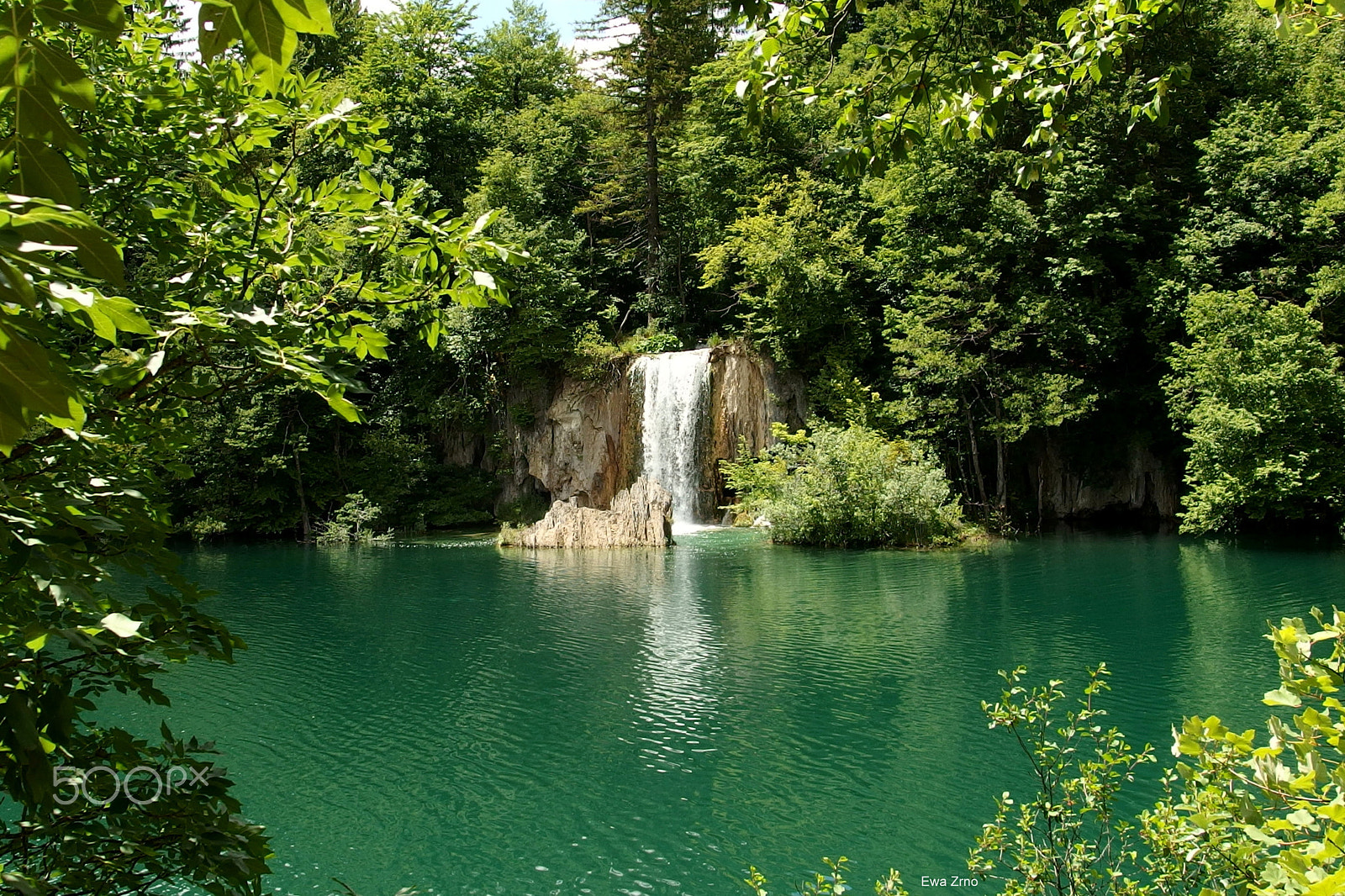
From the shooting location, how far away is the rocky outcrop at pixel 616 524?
20078 mm

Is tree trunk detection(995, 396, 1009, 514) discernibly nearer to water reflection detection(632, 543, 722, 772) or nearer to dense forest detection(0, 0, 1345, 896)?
dense forest detection(0, 0, 1345, 896)

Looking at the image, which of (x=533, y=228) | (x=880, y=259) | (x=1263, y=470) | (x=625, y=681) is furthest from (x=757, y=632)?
(x=533, y=228)

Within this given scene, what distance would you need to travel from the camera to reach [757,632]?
1091 cm

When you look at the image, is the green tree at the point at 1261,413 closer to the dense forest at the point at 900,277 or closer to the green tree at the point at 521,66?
the dense forest at the point at 900,277

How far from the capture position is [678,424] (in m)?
25.1

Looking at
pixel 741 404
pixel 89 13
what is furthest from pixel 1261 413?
pixel 89 13

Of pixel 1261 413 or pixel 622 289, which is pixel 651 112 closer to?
pixel 622 289

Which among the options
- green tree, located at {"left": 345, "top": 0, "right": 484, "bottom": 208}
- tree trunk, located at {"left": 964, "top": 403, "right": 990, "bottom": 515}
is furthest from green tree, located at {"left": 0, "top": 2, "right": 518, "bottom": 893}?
green tree, located at {"left": 345, "top": 0, "right": 484, "bottom": 208}

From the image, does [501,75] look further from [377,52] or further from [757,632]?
[757,632]

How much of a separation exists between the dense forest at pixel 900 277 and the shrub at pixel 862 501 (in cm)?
347

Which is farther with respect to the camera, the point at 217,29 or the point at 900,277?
the point at 900,277

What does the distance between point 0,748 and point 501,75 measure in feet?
117
